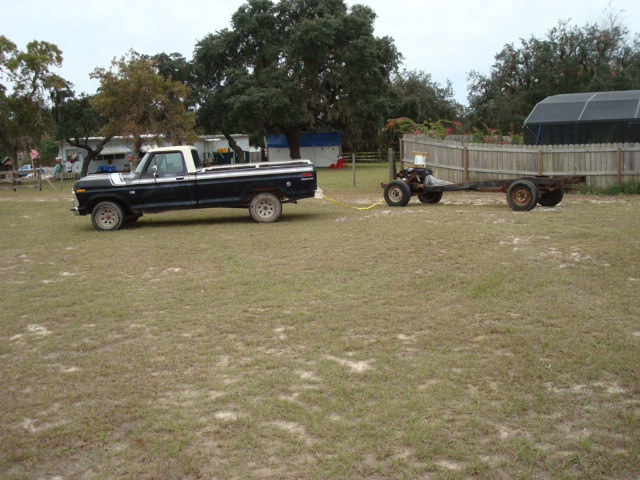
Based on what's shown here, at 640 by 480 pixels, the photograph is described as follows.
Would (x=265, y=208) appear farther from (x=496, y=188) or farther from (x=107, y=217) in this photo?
(x=496, y=188)

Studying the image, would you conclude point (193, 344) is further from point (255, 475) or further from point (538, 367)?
point (538, 367)

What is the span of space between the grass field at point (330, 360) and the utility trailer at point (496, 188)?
359 cm

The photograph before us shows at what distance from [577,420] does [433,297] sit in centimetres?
350

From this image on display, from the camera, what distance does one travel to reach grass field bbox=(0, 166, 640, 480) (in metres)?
4.17

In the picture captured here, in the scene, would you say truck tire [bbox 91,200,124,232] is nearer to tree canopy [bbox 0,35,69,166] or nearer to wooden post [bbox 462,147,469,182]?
wooden post [bbox 462,147,469,182]

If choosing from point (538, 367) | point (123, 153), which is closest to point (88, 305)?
point (538, 367)

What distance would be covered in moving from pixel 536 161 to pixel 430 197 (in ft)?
14.7

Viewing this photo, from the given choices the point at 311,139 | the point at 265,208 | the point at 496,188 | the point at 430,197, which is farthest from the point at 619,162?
the point at 311,139

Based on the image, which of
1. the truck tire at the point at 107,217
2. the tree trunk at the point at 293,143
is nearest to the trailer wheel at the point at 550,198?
the truck tire at the point at 107,217

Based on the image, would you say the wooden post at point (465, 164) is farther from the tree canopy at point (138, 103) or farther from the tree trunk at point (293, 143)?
the tree trunk at point (293, 143)

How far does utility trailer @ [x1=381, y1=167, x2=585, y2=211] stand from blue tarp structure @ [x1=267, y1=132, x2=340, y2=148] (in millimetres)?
36688

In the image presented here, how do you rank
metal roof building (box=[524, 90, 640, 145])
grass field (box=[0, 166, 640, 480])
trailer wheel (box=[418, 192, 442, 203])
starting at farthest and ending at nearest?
1. metal roof building (box=[524, 90, 640, 145])
2. trailer wheel (box=[418, 192, 442, 203])
3. grass field (box=[0, 166, 640, 480])

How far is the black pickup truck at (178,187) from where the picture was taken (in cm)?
1486

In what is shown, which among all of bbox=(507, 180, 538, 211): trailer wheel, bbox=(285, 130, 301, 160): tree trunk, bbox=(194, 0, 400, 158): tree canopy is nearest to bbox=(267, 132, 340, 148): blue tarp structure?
bbox=(194, 0, 400, 158): tree canopy
